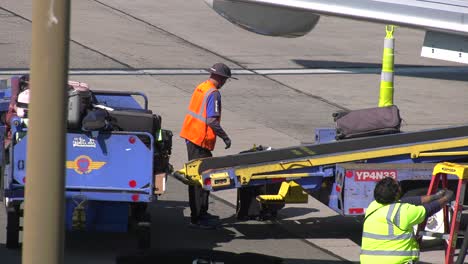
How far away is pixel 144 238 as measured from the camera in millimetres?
11117

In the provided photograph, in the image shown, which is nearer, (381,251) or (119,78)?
(381,251)

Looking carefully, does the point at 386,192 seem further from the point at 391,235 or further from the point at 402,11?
the point at 402,11

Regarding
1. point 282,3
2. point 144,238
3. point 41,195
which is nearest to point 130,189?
point 144,238

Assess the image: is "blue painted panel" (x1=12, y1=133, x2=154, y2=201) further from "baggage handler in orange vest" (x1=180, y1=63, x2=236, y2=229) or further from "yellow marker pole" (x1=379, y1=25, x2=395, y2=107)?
"yellow marker pole" (x1=379, y1=25, x2=395, y2=107)

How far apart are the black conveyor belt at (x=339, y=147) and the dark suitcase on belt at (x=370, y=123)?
0.23 meters

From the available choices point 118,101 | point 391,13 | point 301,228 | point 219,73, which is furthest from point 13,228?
point 391,13

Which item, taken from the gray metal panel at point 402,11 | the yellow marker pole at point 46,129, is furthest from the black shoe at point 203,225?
the yellow marker pole at point 46,129

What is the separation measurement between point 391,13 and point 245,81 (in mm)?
4906

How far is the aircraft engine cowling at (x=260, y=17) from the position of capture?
20531 mm

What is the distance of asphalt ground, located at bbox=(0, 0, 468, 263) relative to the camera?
482 inches

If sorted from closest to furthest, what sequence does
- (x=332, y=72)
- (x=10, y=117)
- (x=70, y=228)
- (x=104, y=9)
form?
1. (x=70, y=228)
2. (x=10, y=117)
3. (x=332, y=72)
4. (x=104, y=9)

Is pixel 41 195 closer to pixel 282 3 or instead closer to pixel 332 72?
pixel 282 3

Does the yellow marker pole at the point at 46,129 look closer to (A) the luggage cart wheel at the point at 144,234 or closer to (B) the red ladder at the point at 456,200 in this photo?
(B) the red ladder at the point at 456,200

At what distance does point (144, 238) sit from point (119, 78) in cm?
988
